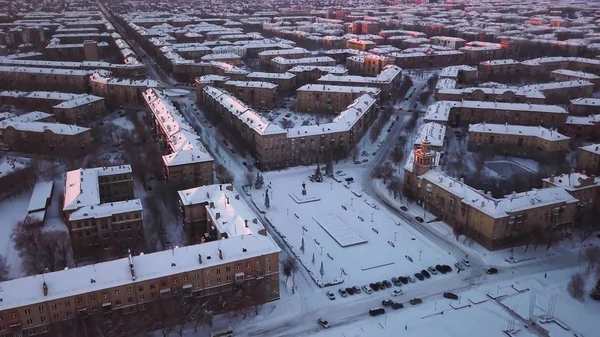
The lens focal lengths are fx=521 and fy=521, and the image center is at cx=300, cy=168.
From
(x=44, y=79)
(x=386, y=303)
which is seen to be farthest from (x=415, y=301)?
(x=44, y=79)

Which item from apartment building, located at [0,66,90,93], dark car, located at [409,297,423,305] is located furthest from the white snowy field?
apartment building, located at [0,66,90,93]

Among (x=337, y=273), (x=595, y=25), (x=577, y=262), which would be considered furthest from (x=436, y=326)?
(x=595, y=25)

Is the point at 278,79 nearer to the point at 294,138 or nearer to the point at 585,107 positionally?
the point at 294,138

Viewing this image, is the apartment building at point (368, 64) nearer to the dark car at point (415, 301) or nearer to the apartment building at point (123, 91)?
the apartment building at point (123, 91)

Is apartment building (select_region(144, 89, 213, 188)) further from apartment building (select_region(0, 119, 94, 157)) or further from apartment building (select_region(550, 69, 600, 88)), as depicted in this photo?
apartment building (select_region(550, 69, 600, 88))

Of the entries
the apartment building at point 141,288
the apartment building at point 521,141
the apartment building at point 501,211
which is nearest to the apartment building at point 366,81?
the apartment building at point 521,141
